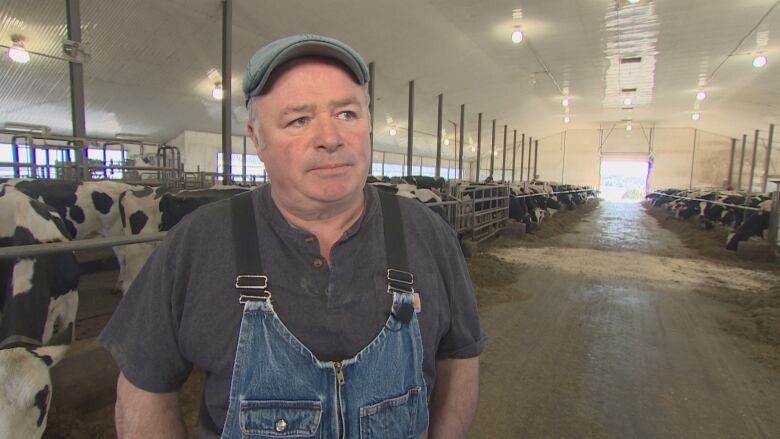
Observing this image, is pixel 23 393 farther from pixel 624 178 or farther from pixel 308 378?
pixel 624 178

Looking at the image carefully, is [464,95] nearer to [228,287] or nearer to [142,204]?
[142,204]

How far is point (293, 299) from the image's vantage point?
3.37ft

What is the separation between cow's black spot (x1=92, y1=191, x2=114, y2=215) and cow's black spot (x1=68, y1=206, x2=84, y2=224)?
158mm

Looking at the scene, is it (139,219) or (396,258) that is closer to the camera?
(396,258)

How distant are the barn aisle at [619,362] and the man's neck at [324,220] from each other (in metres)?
1.93

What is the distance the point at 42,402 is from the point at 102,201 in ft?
10.7

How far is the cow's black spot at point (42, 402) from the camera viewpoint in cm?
210

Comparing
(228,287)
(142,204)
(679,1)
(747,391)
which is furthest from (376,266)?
(679,1)

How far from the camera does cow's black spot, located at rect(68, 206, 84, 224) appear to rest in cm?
461

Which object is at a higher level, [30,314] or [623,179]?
[623,179]

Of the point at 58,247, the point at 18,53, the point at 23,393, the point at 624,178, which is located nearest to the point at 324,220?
the point at 58,247

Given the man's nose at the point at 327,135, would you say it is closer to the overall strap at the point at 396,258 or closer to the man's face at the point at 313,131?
the man's face at the point at 313,131

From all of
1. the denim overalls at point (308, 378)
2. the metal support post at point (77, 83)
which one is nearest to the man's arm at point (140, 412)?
the denim overalls at point (308, 378)

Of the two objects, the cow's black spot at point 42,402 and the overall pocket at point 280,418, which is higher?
the overall pocket at point 280,418
